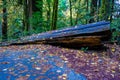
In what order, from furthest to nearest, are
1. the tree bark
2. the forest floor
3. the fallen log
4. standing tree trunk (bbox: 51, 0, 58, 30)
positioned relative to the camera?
the tree bark < standing tree trunk (bbox: 51, 0, 58, 30) < the fallen log < the forest floor

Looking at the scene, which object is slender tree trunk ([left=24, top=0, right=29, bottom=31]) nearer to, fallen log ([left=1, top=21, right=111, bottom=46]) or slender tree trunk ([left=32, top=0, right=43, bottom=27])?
slender tree trunk ([left=32, top=0, right=43, bottom=27])

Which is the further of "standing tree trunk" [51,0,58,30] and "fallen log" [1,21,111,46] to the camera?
"standing tree trunk" [51,0,58,30]

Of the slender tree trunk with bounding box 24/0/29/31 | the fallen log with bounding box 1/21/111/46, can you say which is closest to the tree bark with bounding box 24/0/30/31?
the slender tree trunk with bounding box 24/0/29/31

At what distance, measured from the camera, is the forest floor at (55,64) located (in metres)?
6.66

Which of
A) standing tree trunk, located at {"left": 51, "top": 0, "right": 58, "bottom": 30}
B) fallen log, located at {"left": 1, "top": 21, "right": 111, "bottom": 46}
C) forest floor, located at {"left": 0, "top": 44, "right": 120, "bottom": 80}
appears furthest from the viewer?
standing tree trunk, located at {"left": 51, "top": 0, "right": 58, "bottom": 30}

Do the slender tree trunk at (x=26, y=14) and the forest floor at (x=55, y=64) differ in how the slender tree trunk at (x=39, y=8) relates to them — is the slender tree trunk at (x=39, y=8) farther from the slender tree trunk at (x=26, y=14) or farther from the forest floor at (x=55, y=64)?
the forest floor at (x=55, y=64)

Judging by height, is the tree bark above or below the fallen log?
above

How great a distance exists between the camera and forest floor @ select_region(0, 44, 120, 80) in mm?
6664

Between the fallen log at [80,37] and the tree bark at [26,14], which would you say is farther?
the tree bark at [26,14]

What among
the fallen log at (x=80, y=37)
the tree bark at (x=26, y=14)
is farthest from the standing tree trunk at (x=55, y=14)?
the fallen log at (x=80, y=37)

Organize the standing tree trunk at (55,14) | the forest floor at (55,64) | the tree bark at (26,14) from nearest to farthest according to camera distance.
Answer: the forest floor at (55,64) < the standing tree trunk at (55,14) < the tree bark at (26,14)

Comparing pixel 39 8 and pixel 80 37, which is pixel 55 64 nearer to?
pixel 80 37

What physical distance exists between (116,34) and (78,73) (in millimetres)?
3985

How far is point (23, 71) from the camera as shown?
688 centimetres
